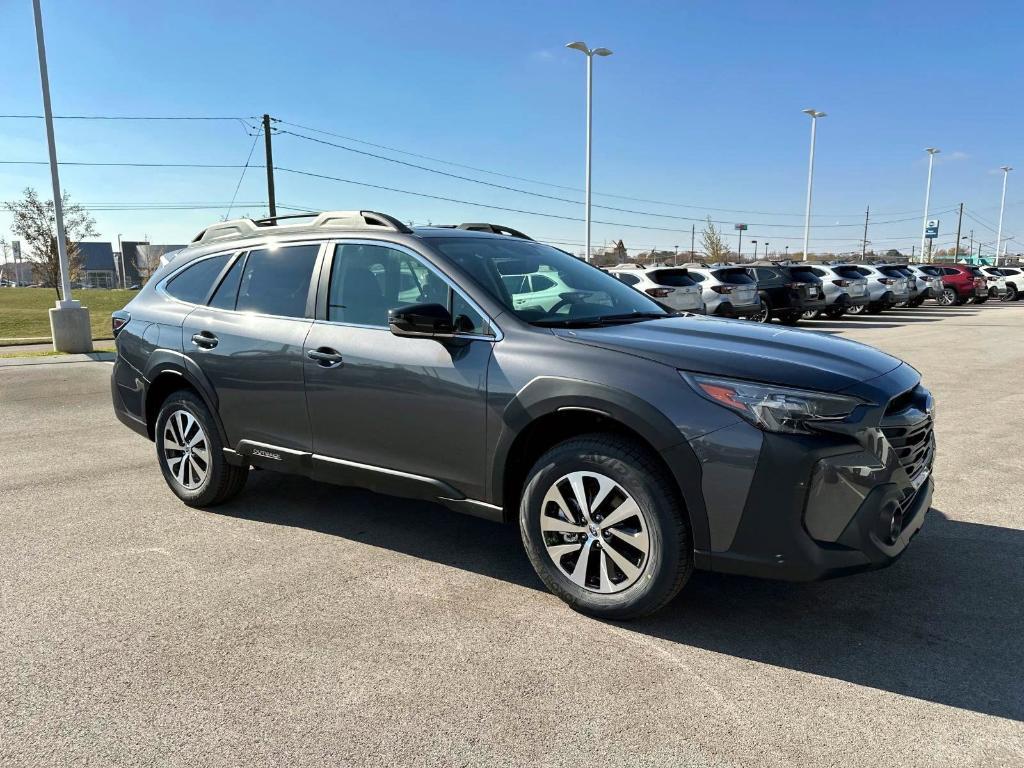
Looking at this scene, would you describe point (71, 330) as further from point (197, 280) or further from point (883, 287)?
point (883, 287)

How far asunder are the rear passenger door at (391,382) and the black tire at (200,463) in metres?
0.92

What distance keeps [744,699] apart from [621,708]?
0.46m

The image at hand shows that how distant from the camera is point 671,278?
687 inches

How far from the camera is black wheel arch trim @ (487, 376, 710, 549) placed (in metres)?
2.99

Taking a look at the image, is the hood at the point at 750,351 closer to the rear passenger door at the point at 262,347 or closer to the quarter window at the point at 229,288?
the rear passenger door at the point at 262,347

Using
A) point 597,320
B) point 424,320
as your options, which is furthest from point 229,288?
point 597,320

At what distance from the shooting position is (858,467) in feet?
9.43

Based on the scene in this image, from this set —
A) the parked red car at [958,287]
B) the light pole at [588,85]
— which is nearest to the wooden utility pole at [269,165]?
the light pole at [588,85]

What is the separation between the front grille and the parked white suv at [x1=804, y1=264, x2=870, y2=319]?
1974 centimetres

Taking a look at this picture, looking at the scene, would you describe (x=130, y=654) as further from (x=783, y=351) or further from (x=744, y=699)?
(x=783, y=351)

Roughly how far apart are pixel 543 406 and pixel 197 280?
9.57 feet

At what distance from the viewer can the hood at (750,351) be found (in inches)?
117

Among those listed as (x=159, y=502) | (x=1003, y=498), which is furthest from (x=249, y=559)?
(x=1003, y=498)

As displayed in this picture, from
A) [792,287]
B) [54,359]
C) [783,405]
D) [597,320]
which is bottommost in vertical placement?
[54,359]
